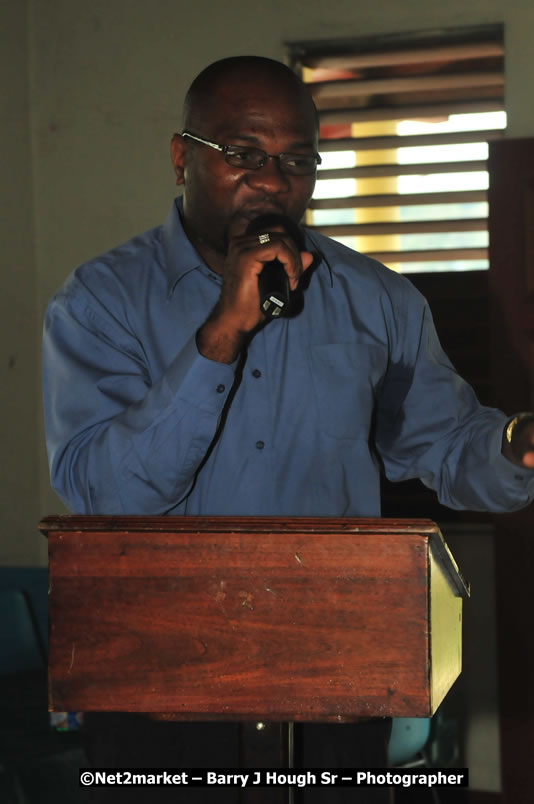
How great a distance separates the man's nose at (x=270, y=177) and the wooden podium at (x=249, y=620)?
0.75 meters

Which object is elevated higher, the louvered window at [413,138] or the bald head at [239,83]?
the louvered window at [413,138]

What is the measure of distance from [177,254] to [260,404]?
13.3 inches

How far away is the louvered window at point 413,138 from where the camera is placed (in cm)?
389

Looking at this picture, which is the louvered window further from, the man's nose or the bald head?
the man's nose

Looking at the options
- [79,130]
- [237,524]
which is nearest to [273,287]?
[237,524]

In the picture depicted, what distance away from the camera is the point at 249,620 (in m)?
1.00

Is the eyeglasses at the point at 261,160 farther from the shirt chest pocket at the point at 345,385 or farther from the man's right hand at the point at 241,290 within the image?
the man's right hand at the point at 241,290

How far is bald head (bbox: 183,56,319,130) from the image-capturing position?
5.67ft

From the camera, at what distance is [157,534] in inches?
40.6

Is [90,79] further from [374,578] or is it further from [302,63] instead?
[374,578]

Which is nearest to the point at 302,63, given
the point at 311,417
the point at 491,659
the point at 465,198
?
the point at 465,198

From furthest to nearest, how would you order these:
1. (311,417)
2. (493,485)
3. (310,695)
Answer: (311,417) → (493,485) → (310,695)

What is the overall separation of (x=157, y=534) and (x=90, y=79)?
11.2ft

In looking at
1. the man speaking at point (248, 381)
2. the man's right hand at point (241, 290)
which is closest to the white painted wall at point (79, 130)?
the man speaking at point (248, 381)
